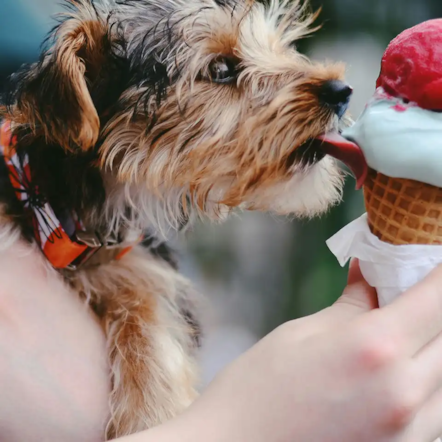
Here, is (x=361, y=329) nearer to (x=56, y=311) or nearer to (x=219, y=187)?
(x=219, y=187)

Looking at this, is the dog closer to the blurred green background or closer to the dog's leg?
the dog's leg

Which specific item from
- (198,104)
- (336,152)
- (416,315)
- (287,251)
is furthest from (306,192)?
(287,251)

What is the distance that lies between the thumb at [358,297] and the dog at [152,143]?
0.36 m

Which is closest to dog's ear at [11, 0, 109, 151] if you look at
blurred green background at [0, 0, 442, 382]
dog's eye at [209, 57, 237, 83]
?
dog's eye at [209, 57, 237, 83]

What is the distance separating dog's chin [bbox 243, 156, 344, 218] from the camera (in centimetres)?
121

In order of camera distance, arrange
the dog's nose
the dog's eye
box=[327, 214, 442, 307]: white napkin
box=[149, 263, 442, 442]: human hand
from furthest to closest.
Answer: the dog's eye < the dog's nose < box=[327, 214, 442, 307]: white napkin < box=[149, 263, 442, 442]: human hand

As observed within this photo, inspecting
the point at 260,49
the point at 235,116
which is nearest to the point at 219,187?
the point at 235,116

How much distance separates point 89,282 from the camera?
4.37 feet

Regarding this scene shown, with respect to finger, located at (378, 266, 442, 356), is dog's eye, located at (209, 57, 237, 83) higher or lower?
higher

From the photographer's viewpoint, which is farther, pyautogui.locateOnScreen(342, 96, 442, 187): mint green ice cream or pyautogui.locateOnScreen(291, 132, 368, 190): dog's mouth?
pyautogui.locateOnScreen(291, 132, 368, 190): dog's mouth

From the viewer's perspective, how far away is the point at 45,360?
107 cm

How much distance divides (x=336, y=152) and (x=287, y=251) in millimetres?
1872

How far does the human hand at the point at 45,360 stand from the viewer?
1012mm

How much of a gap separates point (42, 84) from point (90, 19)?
226mm
